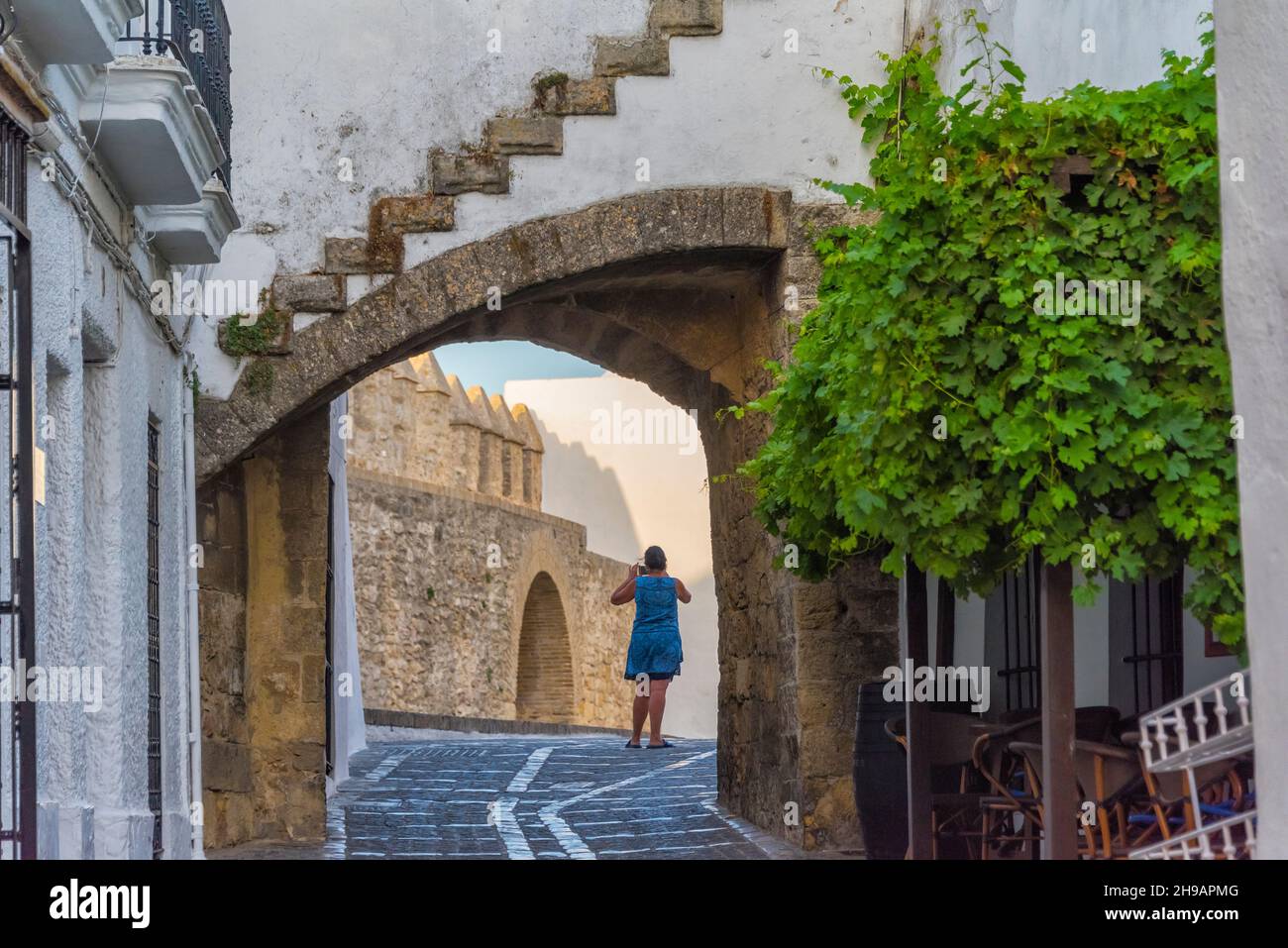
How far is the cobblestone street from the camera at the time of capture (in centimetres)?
924

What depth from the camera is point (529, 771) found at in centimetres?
1380

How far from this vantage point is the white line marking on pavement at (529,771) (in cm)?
1246

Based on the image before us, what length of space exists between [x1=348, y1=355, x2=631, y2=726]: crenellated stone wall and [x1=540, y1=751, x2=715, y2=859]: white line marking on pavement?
706 centimetres

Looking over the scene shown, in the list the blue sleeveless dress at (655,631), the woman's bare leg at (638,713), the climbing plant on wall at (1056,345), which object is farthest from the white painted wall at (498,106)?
the woman's bare leg at (638,713)

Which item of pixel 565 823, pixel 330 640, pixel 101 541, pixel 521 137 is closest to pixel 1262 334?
pixel 101 541

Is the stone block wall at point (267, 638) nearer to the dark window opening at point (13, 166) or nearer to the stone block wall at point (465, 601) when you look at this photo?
the dark window opening at point (13, 166)

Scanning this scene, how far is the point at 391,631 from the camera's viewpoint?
2081 centimetres

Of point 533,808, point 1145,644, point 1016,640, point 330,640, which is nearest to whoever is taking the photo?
point 1145,644

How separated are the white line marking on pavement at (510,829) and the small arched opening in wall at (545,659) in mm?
14360

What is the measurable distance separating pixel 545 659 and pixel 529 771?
12.5m

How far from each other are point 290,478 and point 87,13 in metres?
4.94

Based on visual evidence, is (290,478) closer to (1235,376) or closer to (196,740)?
(196,740)

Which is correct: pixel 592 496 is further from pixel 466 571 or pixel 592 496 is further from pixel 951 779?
pixel 951 779
